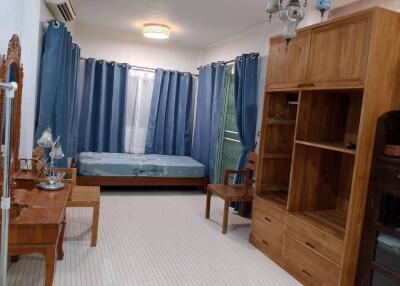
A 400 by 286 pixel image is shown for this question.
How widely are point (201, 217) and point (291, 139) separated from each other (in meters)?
1.49

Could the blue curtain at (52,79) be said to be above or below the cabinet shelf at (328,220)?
above

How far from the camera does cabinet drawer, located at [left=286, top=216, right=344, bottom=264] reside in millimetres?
2451

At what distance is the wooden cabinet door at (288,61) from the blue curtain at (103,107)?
10.3ft

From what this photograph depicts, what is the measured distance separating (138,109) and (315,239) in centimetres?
414

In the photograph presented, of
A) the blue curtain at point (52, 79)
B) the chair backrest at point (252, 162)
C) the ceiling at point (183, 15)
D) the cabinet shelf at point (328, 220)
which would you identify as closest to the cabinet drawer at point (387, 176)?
the cabinet shelf at point (328, 220)

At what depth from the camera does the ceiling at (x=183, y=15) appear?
12.5 ft

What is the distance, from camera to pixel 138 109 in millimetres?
6039

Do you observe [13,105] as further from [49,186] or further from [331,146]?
[331,146]

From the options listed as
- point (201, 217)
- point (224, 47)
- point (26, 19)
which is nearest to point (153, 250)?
point (201, 217)

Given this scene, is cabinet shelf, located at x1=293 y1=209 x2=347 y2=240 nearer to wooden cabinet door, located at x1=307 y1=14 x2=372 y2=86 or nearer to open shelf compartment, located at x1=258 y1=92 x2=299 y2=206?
open shelf compartment, located at x1=258 y1=92 x2=299 y2=206

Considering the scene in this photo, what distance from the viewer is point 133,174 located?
4992mm

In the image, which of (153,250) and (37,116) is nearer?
(153,250)

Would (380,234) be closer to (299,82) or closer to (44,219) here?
(299,82)

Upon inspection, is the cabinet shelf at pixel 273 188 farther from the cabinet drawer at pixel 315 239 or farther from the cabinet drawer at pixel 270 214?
the cabinet drawer at pixel 315 239
